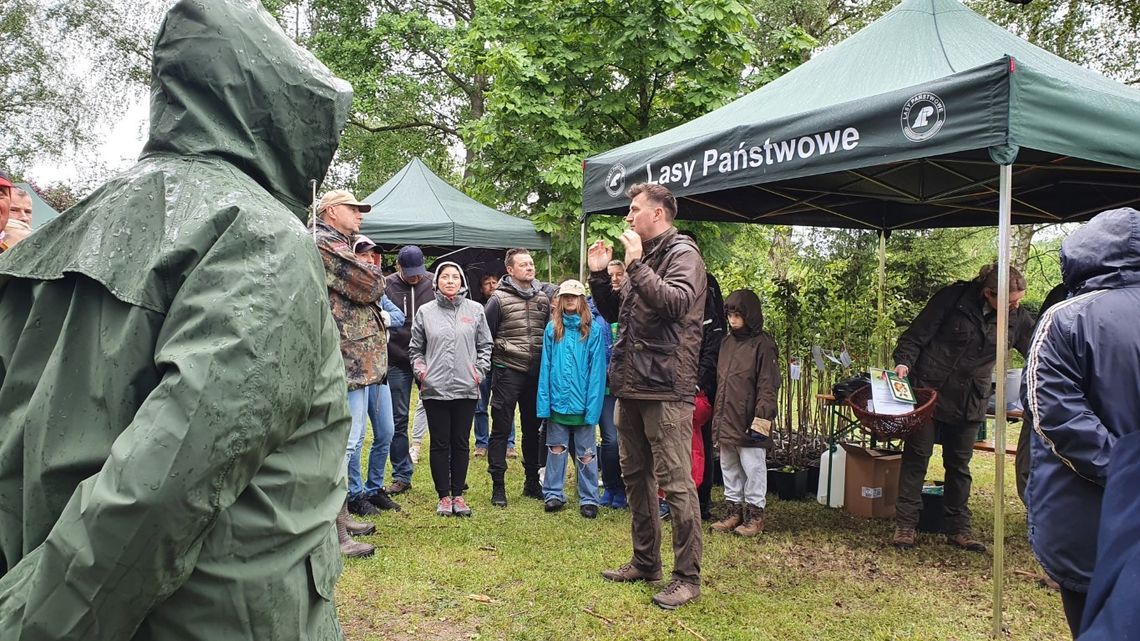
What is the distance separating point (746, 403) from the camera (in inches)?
214

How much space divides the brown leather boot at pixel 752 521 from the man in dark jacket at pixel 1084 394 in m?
2.59

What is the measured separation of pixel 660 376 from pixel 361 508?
274cm

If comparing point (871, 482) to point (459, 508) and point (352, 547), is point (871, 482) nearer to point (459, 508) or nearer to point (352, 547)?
point (459, 508)

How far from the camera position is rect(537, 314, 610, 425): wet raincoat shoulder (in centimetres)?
579

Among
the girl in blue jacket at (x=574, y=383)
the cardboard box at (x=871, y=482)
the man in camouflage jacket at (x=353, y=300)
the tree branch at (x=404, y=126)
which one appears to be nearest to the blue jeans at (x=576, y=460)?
the girl in blue jacket at (x=574, y=383)

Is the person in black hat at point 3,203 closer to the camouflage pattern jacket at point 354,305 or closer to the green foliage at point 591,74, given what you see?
the camouflage pattern jacket at point 354,305

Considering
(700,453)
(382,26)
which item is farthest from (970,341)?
(382,26)

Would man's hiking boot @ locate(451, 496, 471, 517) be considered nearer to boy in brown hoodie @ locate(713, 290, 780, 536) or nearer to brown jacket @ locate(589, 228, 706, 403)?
boy in brown hoodie @ locate(713, 290, 780, 536)

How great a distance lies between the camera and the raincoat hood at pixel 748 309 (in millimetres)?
5473

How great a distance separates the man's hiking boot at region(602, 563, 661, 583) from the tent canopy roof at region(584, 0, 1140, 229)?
2.28 meters

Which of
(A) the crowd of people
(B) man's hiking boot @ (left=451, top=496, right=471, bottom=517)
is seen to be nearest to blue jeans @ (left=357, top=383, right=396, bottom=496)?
(B) man's hiking boot @ (left=451, top=496, right=471, bottom=517)

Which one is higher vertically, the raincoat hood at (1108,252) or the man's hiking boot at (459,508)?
the raincoat hood at (1108,252)

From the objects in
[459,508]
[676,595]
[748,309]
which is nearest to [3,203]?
[459,508]

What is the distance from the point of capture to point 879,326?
21.1 feet
